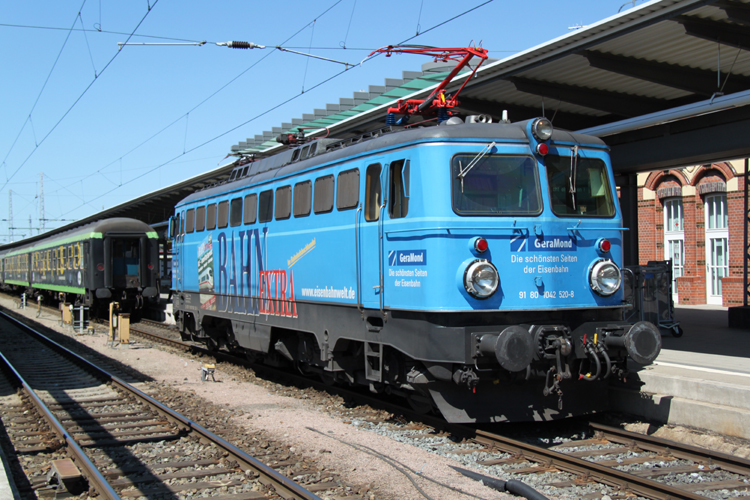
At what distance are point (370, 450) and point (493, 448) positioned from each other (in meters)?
1.30

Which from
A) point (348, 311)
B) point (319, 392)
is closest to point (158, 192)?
point (319, 392)

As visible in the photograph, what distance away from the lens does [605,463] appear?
688 cm

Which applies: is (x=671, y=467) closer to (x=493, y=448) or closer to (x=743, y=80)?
(x=493, y=448)

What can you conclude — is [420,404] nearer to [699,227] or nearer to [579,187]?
[579,187]

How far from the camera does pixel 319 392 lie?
11.0m

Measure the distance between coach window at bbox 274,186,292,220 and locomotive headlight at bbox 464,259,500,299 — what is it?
4073 mm

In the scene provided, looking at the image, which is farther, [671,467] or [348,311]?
[348,311]

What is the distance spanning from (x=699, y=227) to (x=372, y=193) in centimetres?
1897

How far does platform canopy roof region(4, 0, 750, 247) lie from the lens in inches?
375

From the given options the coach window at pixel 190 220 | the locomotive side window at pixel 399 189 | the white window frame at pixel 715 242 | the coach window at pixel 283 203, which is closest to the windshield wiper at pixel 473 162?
the locomotive side window at pixel 399 189

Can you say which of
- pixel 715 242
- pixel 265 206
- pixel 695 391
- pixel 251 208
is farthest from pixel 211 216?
pixel 715 242

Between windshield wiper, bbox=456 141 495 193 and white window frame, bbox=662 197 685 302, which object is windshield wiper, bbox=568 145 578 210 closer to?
windshield wiper, bbox=456 141 495 193

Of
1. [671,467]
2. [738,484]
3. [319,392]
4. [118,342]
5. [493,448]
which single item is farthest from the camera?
[118,342]

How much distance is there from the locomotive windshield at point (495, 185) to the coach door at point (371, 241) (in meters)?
1.03
